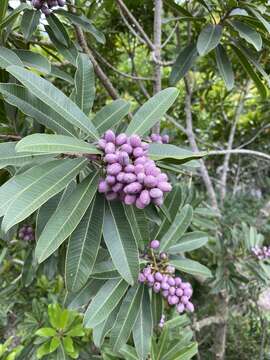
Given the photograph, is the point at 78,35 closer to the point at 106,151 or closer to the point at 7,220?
the point at 106,151

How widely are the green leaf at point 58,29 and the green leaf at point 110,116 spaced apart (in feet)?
1.15

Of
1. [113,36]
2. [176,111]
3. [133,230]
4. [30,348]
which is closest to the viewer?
[133,230]

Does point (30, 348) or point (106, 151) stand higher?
point (106, 151)

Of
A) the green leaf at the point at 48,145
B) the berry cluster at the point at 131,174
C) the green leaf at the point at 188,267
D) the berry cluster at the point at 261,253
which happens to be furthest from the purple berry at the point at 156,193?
the berry cluster at the point at 261,253

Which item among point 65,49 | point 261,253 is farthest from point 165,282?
point 261,253

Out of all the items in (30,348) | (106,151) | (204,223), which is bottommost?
(30,348)

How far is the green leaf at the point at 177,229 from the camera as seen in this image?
3.45ft

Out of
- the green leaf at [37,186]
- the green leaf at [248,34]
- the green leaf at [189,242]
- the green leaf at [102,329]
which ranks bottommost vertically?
the green leaf at [102,329]

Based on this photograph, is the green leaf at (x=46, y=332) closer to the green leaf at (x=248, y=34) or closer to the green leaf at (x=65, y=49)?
the green leaf at (x=65, y=49)

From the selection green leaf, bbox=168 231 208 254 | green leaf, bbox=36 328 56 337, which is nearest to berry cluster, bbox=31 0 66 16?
green leaf, bbox=168 231 208 254

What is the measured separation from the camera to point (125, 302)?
0.94m

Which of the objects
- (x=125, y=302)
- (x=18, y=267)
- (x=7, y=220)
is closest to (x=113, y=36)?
(x=18, y=267)

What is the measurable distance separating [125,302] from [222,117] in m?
1.95

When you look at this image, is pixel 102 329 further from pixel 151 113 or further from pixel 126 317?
pixel 151 113
